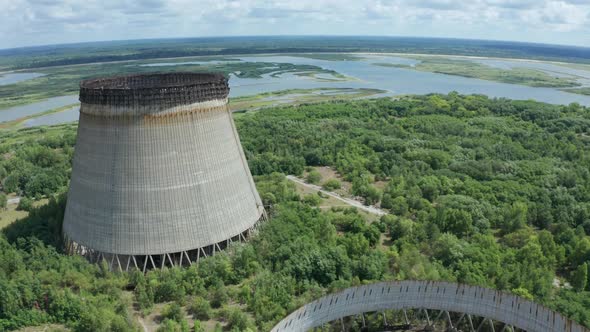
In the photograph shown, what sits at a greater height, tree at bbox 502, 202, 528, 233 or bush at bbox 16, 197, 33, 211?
tree at bbox 502, 202, 528, 233

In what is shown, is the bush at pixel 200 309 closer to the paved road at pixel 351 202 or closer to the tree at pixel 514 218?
the paved road at pixel 351 202

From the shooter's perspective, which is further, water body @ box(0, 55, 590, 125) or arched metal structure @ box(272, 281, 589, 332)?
water body @ box(0, 55, 590, 125)

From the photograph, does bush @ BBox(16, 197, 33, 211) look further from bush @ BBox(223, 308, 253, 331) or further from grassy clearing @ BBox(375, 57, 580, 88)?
grassy clearing @ BBox(375, 57, 580, 88)

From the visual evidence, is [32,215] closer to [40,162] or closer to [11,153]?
[40,162]

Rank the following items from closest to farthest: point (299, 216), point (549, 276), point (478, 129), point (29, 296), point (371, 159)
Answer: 1. point (29, 296)
2. point (549, 276)
3. point (299, 216)
4. point (371, 159)
5. point (478, 129)

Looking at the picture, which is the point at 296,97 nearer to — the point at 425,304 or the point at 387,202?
the point at 387,202

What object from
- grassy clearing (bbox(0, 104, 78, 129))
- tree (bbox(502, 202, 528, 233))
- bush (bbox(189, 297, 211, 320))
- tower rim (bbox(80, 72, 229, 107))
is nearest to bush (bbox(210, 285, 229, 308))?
bush (bbox(189, 297, 211, 320))

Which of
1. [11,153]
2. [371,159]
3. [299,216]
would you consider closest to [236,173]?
[299,216]
